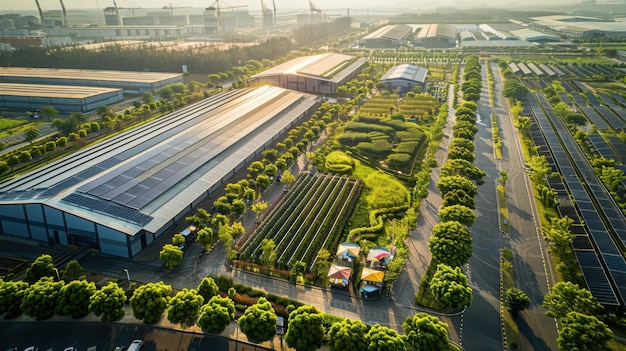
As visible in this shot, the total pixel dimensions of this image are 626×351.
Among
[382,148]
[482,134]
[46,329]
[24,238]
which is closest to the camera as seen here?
[46,329]

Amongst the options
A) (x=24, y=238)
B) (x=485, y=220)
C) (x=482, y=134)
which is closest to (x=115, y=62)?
(x=24, y=238)

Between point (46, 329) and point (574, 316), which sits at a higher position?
point (574, 316)

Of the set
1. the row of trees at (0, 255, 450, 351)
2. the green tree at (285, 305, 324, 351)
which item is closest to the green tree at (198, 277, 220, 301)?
the row of trees at (0, 255, 450, 351)

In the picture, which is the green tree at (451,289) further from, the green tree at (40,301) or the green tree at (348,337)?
the green tree at (40,301)

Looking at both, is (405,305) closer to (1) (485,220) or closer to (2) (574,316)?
(2) (574,316)

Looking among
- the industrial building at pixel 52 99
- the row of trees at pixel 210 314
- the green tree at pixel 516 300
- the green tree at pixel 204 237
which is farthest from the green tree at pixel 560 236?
the industrial building at pixel 52 99
